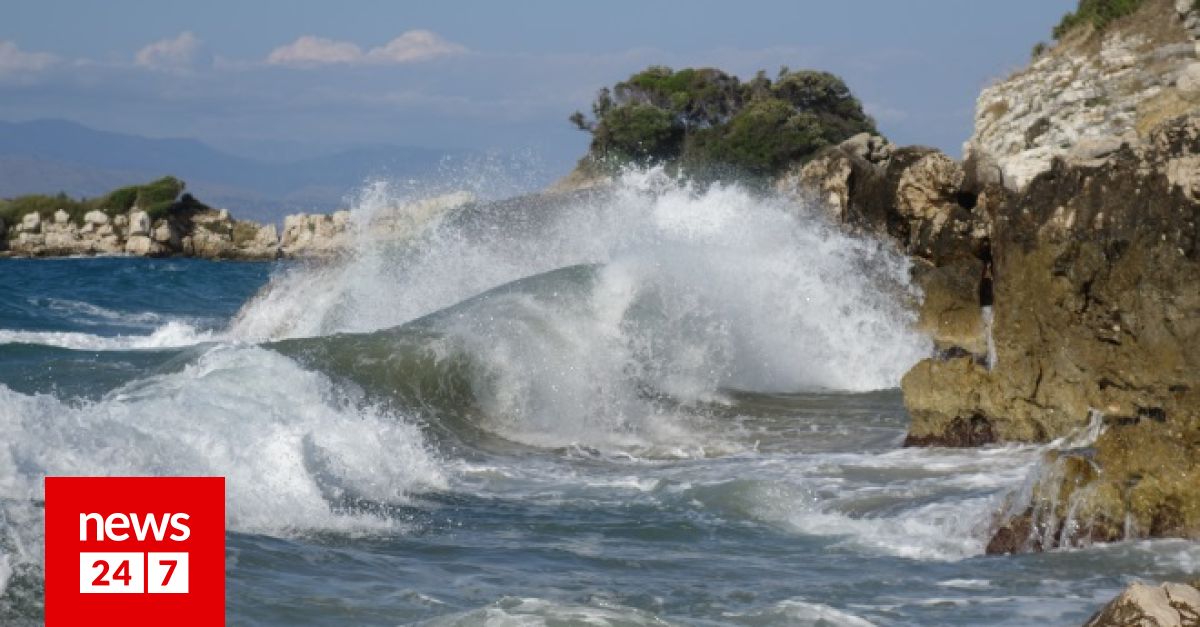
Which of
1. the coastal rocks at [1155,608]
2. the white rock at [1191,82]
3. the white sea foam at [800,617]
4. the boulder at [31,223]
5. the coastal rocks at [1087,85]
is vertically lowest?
the white sea foam at [800,617]

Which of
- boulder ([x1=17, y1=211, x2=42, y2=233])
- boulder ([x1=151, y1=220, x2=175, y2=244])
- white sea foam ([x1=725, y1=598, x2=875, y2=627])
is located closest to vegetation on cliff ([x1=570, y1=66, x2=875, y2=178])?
boulder ([x1=151, y1=220, x2=175, y2=244])

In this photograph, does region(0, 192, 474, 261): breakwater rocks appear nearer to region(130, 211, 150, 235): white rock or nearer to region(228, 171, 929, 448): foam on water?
region(130, 211, 150, 235): white rock

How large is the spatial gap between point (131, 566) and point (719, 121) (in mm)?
57976

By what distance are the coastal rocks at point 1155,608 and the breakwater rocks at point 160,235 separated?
171 ft

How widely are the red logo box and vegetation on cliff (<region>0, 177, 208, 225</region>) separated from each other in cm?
5410

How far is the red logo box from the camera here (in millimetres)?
5848

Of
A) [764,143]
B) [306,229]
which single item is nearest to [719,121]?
[764,143]

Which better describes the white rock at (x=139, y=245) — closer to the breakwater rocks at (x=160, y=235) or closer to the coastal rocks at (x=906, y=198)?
the breakwater rocks at (x=160, y=235)

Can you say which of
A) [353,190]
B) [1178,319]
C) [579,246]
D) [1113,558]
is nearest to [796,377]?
[579,246]

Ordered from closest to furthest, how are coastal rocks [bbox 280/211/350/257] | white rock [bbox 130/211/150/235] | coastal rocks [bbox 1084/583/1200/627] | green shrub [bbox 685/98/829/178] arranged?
coastal rocks [bbox 1084/583/1200/627]
green shrub [bbox 685/98/829/178]
white rock [bbox 130/211/150/235]
coastal rocks [bbox 280/211/350/257]

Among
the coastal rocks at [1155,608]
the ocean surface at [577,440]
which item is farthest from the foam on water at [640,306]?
the coastal rocks at [1155,608]

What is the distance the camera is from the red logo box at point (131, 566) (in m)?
5.85

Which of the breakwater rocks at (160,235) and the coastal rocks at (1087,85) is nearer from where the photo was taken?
the coastal rocks at (1087,85)

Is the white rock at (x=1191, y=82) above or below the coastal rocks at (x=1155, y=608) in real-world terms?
above
